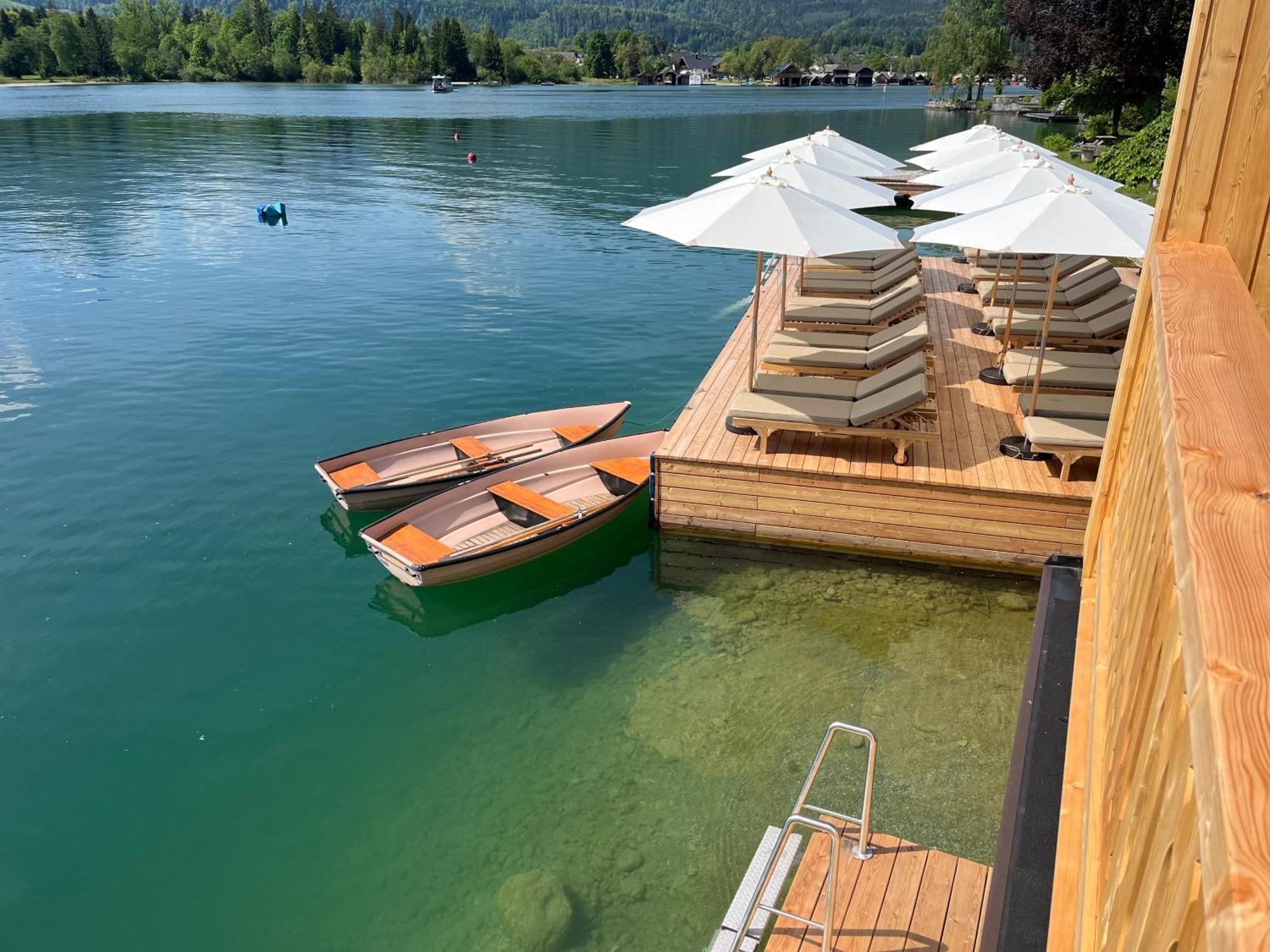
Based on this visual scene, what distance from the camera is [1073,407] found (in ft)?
30.8

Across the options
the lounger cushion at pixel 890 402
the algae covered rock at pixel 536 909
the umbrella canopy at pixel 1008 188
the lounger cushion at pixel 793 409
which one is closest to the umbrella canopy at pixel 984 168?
the umbrella canopy at pixel 1008 188

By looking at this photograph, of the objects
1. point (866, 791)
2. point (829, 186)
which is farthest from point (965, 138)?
point (866, 791)

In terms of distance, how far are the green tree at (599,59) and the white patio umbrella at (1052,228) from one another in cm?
17975

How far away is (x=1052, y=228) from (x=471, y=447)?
6955mm

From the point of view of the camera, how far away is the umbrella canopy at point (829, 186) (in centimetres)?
1234

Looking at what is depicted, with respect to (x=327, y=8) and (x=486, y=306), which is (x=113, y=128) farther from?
(x=327, y=8)

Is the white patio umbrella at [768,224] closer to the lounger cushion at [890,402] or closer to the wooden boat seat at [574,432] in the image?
the lounger cushion at [890,402]

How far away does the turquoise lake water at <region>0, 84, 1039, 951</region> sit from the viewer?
20.5 ft

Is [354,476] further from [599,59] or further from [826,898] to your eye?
[599,59]

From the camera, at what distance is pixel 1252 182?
3486 millimetres

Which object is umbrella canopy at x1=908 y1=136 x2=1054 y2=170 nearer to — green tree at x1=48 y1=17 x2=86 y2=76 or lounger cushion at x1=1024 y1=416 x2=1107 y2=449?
lounger cushion at x1=1024 y1=416 x2=1107 y2=449

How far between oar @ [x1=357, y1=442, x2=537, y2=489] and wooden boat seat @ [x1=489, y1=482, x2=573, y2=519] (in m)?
0.84

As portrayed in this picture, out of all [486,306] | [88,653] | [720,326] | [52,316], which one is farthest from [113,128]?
[88,653]

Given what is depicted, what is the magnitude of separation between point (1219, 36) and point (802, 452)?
21.0ft
